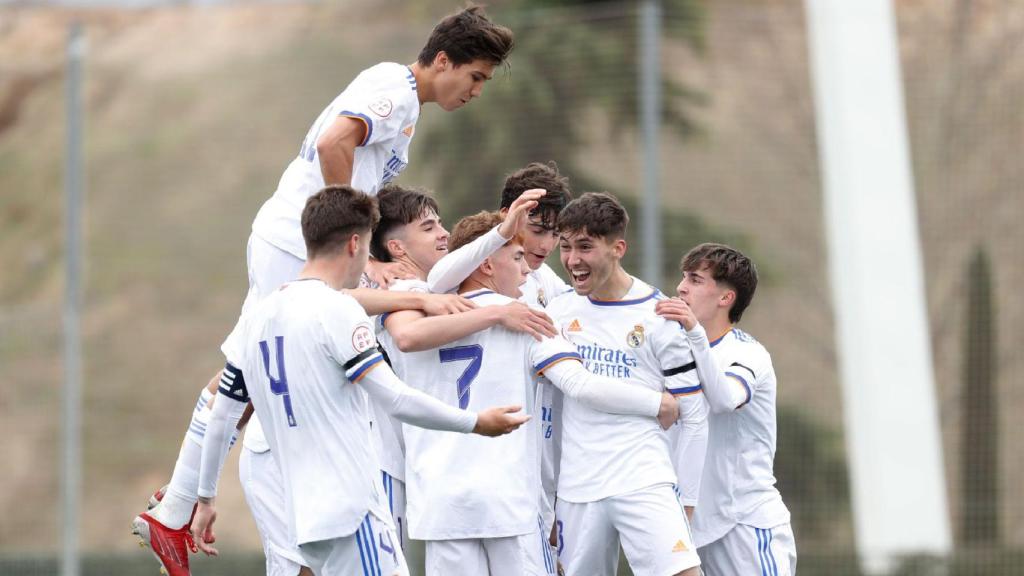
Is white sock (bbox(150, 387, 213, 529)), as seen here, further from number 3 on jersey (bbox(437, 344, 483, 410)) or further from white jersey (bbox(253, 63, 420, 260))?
number 3 on jersey (bbox(437, 344, 483, 410))

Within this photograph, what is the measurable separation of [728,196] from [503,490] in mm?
14310

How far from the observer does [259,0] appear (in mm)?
43688

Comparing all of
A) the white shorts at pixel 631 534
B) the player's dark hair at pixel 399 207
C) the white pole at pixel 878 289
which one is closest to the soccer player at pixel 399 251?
the player's dark hair at pixel 399 207

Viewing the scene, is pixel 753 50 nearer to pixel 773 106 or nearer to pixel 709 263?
pixel 773 106

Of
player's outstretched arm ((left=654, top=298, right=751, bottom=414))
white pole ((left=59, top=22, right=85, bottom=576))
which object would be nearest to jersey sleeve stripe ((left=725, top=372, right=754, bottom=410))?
player's outstretched arm ((left=654, top=298, right=751, bottom=414))

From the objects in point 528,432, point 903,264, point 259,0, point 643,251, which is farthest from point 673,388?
point 259,0

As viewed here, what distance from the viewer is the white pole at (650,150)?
50.7 feet

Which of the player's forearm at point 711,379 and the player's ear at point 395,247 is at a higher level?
the player's ear at point 395,247

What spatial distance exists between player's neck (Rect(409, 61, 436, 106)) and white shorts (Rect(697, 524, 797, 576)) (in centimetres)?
→ 256

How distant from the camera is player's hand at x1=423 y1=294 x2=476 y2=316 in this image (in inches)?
255

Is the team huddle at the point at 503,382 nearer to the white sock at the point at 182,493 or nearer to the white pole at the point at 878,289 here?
the white sock at the point at 182,493

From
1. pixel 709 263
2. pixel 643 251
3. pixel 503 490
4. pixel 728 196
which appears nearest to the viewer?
pixel 503 490

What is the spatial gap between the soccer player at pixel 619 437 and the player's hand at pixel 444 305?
1.84 ft

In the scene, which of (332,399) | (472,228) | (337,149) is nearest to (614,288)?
(472,228)
